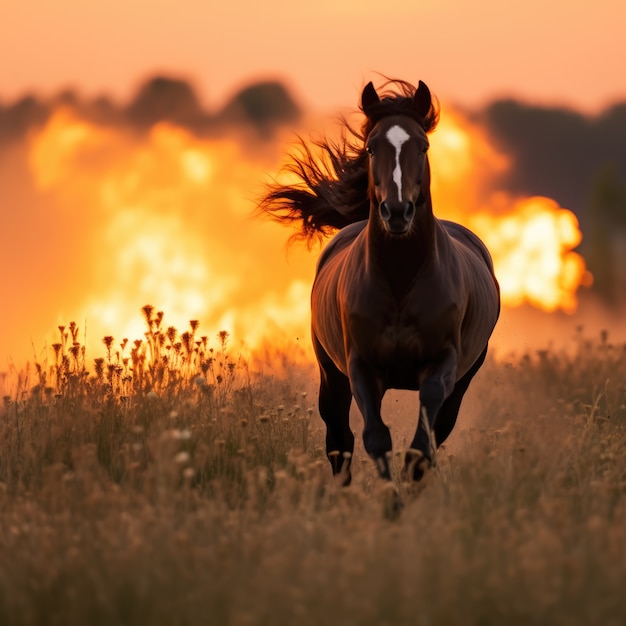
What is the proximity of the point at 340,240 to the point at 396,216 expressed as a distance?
2.73 meters

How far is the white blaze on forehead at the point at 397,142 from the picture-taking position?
22.5 ft

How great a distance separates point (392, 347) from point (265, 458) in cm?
116

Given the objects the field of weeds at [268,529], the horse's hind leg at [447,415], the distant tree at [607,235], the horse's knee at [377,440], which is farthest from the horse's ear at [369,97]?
the distant tree at [607,235]

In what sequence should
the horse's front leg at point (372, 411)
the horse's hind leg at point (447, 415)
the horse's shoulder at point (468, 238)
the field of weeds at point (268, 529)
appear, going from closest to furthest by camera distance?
the field of weeds at point (268, 529)
the horse's front leg at point (372, 411)
the horse's hind leg at point (447, 415)
the horse's shoulder at point (468, 238)

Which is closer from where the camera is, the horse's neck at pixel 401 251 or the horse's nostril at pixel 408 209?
the horse's nostril at pixel 408 209

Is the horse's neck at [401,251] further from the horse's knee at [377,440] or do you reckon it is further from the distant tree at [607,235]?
the distant tree at [607,235]

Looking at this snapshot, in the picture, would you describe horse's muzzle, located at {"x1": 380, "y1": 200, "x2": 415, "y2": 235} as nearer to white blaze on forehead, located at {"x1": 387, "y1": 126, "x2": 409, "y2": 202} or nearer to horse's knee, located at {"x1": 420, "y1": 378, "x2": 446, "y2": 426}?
white blaze on forehead, located at {"x1": 387, "y1": 126, "x2": 409, "y2": 202}

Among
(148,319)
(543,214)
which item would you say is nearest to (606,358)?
(543,214)

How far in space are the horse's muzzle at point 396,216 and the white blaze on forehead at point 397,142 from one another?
5cm

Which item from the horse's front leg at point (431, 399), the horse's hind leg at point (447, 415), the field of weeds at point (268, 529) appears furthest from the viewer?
the horse's hind leg at point (447, 415)

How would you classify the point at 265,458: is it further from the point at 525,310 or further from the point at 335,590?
the point at 525,310

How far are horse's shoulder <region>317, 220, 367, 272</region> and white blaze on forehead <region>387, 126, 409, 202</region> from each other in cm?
226

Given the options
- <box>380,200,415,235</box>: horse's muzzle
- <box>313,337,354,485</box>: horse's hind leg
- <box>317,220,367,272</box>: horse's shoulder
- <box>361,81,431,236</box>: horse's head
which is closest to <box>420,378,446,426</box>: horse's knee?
<box>361,81,431,236</box>: horse's head

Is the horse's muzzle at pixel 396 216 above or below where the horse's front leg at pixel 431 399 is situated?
above
